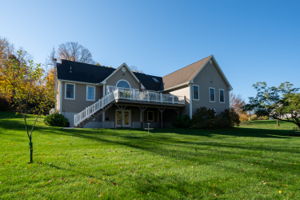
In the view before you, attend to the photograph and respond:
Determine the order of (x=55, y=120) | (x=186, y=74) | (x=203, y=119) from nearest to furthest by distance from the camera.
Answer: (x=55, y=120) < (x=203, y=119) < (x=186, y=74)

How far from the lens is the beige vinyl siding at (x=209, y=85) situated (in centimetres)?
2058

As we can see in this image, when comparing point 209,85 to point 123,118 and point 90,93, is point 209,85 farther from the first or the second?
point 90,93

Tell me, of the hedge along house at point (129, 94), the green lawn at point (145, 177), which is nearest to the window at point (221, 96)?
the hedge along house at point (129, 94)

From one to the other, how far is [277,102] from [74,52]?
1380 inches

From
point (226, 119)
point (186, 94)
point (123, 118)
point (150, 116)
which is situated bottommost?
point (226, 119)

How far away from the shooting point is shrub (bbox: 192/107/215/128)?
59.7 feet

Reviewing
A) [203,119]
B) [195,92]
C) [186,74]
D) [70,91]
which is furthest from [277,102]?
[70,91]

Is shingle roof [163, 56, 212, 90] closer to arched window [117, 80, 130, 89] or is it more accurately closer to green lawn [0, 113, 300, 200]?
arched window [117, 80, 130, 89]

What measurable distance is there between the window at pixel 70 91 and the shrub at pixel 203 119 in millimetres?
12048

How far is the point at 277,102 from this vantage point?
17672 mm

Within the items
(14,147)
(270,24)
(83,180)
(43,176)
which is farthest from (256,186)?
(270,24)

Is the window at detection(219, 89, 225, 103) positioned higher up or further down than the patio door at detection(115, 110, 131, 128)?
higher up

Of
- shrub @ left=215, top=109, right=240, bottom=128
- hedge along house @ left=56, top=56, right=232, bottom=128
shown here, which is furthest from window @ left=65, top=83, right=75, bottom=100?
shrub @ left=215, top=109, right=240, bottom=128

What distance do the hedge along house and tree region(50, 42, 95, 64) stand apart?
60.7 ft
